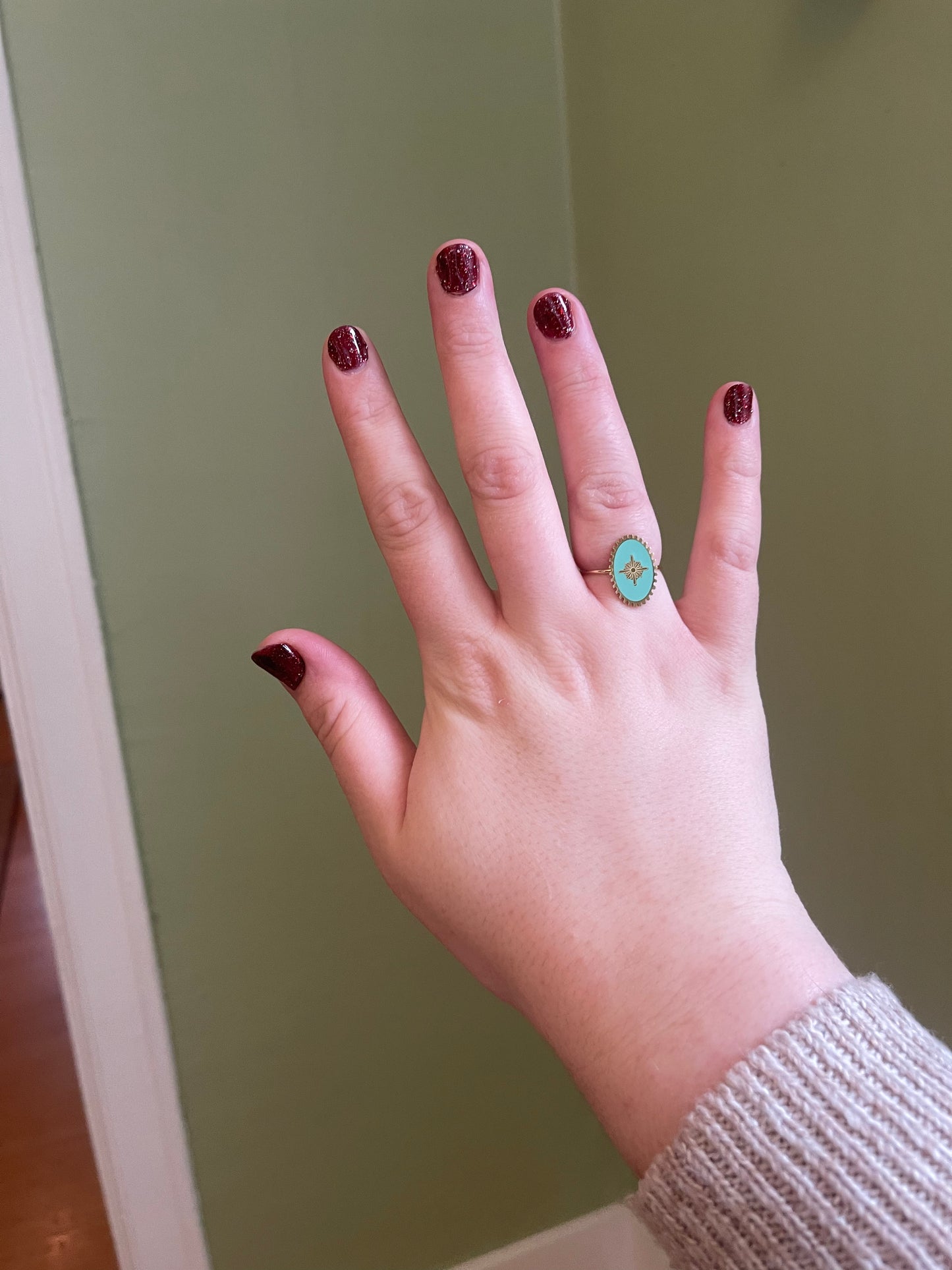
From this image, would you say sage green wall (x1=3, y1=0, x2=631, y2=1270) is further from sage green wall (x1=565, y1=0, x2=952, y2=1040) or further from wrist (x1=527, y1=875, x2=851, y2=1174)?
wrist (x1=527, y1=875, x2=851, y2=1174)

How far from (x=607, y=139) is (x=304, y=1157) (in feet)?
4.16

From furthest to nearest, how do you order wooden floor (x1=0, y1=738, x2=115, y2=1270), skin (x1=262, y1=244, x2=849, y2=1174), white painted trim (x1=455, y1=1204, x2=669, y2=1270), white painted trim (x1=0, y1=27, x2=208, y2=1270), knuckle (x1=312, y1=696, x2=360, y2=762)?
wooden floor (x1=0, y1=738, x2=115, y2=1270) → white painted trim (x1=455, y1=1204, x2=669, y2=1270) → white painted trim (x1=0, y1=27, x2=208, y2=1270) → knuckle (x1=312, y1=696, x2=360, y2=762) → skin (x1=262, y1=244, x2=849, y2=1174)

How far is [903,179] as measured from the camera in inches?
24.5

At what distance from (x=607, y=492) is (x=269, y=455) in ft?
1.78

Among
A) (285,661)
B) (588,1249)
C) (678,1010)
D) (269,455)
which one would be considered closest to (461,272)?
(285,661)

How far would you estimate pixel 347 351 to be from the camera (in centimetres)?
48

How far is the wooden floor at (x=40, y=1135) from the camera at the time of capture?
133 centimetres

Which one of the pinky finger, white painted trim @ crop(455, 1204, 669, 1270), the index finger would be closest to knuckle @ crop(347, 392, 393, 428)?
the index finger

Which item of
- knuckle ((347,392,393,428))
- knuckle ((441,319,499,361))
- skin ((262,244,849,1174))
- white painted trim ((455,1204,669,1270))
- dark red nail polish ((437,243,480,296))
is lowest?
white painted trim ((455,1204,669,1270))

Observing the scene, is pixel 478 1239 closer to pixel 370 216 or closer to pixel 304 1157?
pixel 304 1157

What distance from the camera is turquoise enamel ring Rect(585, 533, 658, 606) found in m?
0.47

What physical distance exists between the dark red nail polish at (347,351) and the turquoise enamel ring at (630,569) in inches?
7.1

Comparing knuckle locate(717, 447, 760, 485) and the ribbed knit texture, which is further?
knuckle locate(717, 447, 760, 485)

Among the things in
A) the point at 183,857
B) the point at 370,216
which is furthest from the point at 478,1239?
the point at 370,216
